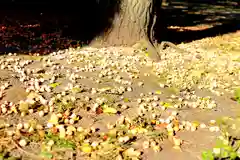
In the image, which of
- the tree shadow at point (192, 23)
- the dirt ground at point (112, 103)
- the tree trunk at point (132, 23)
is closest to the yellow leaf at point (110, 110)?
the dirt ground at point (112, 103)

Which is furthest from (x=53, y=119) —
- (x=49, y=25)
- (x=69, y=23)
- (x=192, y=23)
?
(x=192, y=23)

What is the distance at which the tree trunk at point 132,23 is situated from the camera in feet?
21.7

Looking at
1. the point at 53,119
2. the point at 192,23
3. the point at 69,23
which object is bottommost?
the point at 192,23

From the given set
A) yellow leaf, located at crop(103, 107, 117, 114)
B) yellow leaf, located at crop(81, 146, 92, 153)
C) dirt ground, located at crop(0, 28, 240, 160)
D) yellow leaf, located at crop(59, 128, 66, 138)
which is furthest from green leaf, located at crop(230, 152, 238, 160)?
yellow leaf, located at crop(59, 128, 66, 138)

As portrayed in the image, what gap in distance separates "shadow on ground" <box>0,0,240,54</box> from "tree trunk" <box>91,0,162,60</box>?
0.15m

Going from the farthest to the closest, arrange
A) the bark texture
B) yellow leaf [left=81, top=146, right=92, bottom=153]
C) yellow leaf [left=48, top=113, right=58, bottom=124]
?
the bark texture, yellow leaf [left=48, top=113, right=58, bottom=124], yellow leaf [left=81, top=146, right=92, bottom=153]

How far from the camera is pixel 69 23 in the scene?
9.04 metres

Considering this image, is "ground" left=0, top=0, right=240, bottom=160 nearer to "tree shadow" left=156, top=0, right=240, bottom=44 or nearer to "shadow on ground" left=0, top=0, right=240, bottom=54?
"shadow on ground" left=0, top=0, right=240, bottom=54

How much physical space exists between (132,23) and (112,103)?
266 cm

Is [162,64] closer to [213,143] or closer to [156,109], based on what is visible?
[156,109]

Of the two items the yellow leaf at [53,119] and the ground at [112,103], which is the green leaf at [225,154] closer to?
the ground at [112,103]

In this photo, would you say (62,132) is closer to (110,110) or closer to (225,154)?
(110,110)

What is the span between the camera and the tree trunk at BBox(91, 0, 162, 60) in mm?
6615

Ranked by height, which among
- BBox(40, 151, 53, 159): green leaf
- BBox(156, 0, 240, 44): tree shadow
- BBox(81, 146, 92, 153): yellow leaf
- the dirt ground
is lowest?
BBox(156, 0, 240, 44): tree shadow
